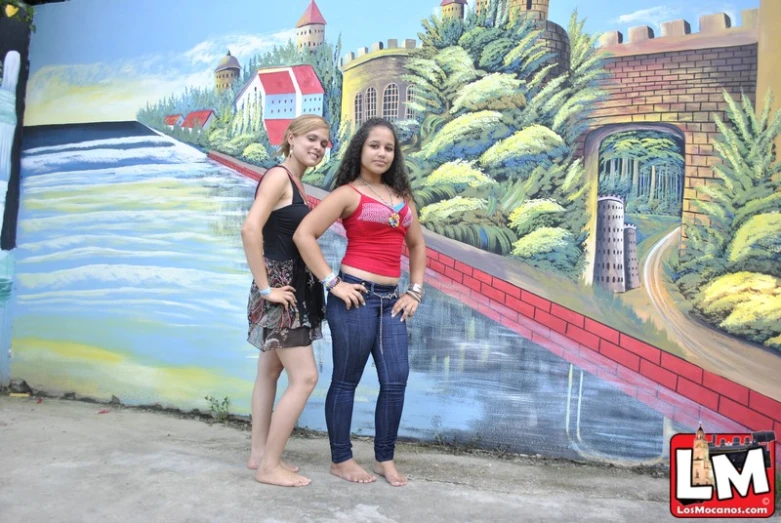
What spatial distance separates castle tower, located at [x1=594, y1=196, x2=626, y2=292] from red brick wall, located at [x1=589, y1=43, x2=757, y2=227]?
312 mm

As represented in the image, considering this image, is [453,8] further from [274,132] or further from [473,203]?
[274,132]

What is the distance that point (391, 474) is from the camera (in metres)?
2.98

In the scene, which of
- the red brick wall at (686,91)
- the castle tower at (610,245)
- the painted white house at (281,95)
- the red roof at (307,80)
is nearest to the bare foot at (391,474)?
the castle tower at (610,245)

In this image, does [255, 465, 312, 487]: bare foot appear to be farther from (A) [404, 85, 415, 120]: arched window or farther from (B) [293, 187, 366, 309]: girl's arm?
(A) [404, 85, 415, 120]: arched window

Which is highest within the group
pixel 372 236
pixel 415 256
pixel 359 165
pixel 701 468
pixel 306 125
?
pixel 306 125

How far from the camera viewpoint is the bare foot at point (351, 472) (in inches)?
116

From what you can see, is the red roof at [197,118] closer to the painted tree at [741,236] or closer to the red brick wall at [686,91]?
the red brick wall at [686,91]

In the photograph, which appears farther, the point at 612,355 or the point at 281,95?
the point at 281,95

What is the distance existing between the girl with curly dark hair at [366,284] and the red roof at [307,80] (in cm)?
115

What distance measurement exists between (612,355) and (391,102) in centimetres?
181

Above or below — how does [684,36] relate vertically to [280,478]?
above

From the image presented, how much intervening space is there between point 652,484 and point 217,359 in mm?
2522

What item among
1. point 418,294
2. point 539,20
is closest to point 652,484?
point 418,294

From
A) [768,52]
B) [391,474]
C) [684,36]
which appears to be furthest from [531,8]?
Result: [391,474]
